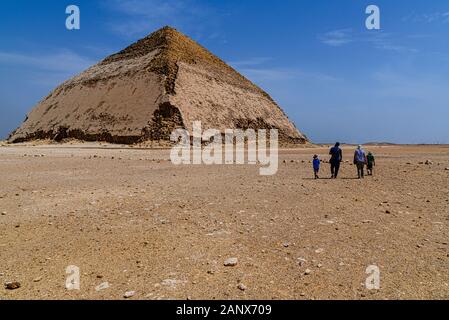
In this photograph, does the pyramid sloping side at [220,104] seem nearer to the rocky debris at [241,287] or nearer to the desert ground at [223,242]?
the desert ground at [223,242]

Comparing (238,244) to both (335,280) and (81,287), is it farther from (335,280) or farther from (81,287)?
(81,287)

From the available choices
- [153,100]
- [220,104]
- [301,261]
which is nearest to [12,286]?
[301,261]

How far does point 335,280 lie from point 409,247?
173cm

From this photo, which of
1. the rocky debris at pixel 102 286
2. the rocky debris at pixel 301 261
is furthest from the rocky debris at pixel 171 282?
the rocky debris at pixel 301 261

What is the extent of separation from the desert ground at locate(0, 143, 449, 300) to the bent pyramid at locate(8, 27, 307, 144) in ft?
115

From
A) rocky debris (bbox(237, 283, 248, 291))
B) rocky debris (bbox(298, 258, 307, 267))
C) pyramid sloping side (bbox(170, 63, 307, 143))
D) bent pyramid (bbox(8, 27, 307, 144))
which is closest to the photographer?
rocky debris (bbox(237, 283, 248, 291))

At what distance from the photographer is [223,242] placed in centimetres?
565

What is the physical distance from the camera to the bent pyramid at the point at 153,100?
46.5 m

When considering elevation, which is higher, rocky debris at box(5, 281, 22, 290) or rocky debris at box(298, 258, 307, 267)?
rocky debris at box(298, 258, 307, 267)

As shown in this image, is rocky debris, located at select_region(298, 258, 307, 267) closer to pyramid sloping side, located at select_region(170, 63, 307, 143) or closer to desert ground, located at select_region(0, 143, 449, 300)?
desert ground, located at select_region(0, 143, 449, 300)

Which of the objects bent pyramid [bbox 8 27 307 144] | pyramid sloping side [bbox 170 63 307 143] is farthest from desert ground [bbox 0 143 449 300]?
pyramid sloping side [bbox 170 63 307 143]

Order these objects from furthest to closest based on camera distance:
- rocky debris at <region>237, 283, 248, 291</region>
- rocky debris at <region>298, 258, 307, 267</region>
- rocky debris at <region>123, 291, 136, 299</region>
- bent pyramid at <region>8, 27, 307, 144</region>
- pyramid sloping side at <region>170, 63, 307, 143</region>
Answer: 1. pyramid sloping side at <region>170, 63, 307, 143</region>
2. bent pyramid at <region>8, 27, 307, 144</region>
3. rocky debris at <region>298, 258, 307, 267</region>
4. rocky debris at <region>237, 283, 248, 291</region>
5. rocky debris at <region>123, 291, 136, 299</region>

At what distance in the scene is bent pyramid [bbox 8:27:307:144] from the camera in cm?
4653
